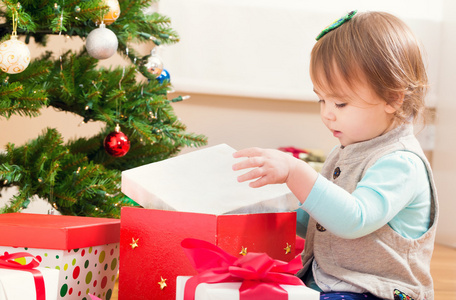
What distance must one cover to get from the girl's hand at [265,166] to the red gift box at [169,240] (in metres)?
0.06

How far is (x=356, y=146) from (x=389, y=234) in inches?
6.2

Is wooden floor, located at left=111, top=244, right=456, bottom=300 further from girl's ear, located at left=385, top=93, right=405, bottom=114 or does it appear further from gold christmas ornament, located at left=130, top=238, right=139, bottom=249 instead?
girl's ear, located at left=385, top=93, right=405, bottom=114

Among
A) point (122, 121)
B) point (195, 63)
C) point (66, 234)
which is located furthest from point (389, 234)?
point (195, 63)

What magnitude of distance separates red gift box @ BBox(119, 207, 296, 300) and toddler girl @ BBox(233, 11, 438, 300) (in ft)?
0.23

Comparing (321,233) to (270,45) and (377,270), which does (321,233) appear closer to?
(377,270)

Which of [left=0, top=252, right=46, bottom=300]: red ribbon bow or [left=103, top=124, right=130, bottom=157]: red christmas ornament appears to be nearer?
[left=0, top=252, right=46, bottom=300]: red ribbon bow

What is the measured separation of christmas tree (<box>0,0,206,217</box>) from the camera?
1200 millimetres

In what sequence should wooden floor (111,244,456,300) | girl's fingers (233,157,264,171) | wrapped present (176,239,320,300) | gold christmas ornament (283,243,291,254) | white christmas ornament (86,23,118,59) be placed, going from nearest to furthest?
wrapped present (176,239,320,300)
girl's fingers (233,157,264,171)
gold christmas ornament (283,243,291,254)
white christmas ornament (86,23,118,59)
wooden floor (111,244,456,300)

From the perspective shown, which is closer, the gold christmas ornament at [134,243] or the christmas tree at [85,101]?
the gold christmas ornament at [134,243]

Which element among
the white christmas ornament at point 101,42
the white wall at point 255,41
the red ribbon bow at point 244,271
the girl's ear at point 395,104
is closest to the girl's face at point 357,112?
the girl's ear at point 395,104

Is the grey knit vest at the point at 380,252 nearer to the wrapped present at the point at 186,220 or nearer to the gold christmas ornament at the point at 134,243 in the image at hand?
the wrapped present at the point at 186,220

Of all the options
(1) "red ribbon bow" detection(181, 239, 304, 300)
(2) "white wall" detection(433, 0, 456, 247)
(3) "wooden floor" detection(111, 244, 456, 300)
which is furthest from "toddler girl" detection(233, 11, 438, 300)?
(2) "white wall" detection(433, 0, 456, 247)

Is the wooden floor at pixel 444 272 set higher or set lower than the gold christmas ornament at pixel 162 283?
lower

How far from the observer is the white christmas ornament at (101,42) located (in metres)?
1.27
